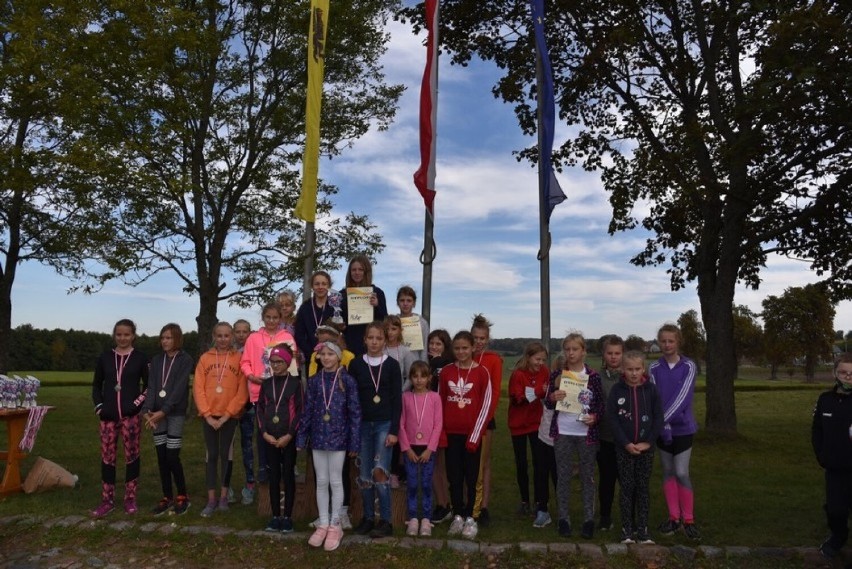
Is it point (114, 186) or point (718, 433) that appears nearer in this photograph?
point (718, 433)

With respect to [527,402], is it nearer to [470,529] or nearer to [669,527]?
[470,529]

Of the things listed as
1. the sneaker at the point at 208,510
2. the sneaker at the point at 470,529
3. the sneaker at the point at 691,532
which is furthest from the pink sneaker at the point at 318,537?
the sneaker at the point at 691,532

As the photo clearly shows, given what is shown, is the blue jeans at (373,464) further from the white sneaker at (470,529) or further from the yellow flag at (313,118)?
the yellow flag at (313,118)

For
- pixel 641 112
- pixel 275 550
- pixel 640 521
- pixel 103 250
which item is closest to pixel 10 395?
pixel 275 550

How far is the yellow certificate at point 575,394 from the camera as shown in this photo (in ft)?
19.5

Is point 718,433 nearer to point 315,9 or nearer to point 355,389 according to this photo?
point 355,389

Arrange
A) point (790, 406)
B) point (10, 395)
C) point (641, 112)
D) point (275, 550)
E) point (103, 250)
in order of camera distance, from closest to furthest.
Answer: point (275, 550)
point (10, 395)
point (641, 112)
point (103, 250)
point (790, 406)

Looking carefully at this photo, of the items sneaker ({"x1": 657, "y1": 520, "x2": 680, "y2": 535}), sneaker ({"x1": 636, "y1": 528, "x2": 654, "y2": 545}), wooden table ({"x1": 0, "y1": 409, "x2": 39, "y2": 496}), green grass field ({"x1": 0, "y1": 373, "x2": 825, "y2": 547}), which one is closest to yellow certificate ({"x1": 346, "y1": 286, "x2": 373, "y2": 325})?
green grass field ({"x1": 0, "y1": 373, "x2": 825, "y2": 547})

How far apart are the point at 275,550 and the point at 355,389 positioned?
5.02 feet

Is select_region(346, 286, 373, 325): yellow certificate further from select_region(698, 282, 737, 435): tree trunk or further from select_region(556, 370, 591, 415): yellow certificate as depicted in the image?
select_region(698, 282, 737, 435): tree trunk

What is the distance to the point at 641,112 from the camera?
1448 cm

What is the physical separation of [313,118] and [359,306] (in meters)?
2.70

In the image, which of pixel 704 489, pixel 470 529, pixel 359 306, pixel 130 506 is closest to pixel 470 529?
pixel 470 529

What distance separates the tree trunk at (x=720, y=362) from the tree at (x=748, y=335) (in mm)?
42774
